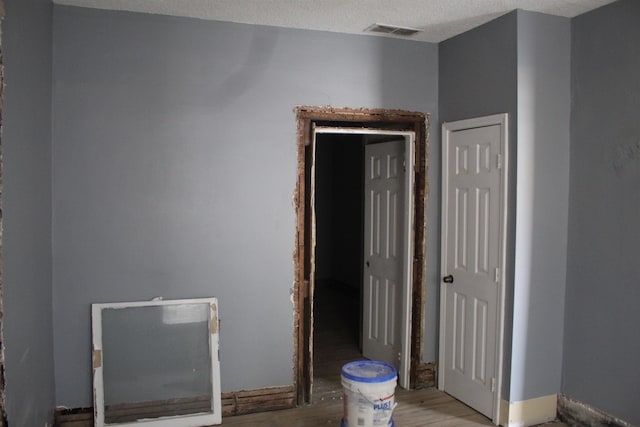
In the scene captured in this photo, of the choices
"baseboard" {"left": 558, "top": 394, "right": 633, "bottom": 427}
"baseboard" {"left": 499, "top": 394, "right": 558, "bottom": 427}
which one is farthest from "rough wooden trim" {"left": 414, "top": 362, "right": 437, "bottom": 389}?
"baseboard" {"left": 558, "top": 394, "right": 633, "bottom": 427}

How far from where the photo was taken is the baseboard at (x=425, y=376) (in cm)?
416

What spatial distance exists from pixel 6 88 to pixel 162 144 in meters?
1.16

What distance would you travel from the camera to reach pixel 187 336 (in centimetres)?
354

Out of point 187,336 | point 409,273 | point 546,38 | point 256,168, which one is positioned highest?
point 546,38

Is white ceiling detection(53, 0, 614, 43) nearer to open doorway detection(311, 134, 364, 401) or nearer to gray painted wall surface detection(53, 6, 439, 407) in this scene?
gray painted wall surface detection(53, 6, 439, 407)

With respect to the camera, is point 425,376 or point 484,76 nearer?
point 484,76

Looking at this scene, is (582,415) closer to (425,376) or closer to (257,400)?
(425,376)

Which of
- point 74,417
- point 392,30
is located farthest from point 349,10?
point 74,417

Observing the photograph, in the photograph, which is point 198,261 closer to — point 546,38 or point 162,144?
point 162,144

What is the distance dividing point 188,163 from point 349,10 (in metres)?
1.45

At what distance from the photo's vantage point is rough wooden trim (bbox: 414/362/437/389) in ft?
13.7

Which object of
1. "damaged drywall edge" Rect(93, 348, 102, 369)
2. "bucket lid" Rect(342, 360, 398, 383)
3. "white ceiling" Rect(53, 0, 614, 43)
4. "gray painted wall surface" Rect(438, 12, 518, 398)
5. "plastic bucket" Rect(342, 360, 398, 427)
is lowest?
"plastic bucket" Rect(342, 360, 398, 427)

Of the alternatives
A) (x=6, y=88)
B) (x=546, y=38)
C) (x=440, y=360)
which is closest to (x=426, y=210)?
(x=440, y=360)

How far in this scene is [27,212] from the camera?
9.00 feet
